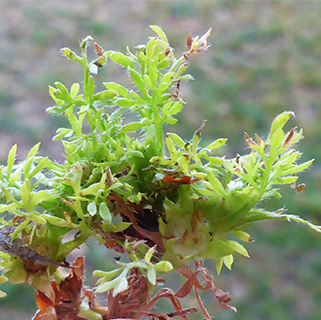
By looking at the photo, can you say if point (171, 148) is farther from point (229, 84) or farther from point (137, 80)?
point (229, 84)

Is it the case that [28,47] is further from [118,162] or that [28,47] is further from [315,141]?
[118,162]

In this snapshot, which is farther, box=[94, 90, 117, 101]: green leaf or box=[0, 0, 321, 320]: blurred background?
box=[0, 0, 321, 320]: blurred background

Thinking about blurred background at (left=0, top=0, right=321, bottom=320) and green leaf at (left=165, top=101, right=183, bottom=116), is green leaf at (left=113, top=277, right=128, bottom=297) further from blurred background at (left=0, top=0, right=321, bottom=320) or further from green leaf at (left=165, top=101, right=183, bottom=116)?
blurred background at (left=0, top=0, right=321, bottom=320)

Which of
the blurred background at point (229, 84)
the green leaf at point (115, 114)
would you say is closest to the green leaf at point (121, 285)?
the green leaf at point (115, 114)

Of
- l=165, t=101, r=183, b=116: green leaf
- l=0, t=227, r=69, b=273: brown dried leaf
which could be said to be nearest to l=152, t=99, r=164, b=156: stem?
l=165, t=101, r=183, b=116: green leaf

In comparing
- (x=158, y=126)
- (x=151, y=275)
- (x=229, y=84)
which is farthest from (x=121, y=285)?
(x=229, y=84)

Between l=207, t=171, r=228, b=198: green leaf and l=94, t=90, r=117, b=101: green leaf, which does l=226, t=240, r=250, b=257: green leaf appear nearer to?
l=207, t=171, r=228, b=198: green leaf

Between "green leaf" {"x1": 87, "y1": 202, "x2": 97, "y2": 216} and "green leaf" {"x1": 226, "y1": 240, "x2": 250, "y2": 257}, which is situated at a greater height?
"green leaf" {"x1": 87, "y1": 202, "x2": 97, "y2": 216}

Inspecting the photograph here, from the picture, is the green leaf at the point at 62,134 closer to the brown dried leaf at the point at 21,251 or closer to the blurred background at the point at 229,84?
the brown dried leaf at the point at 21,251
